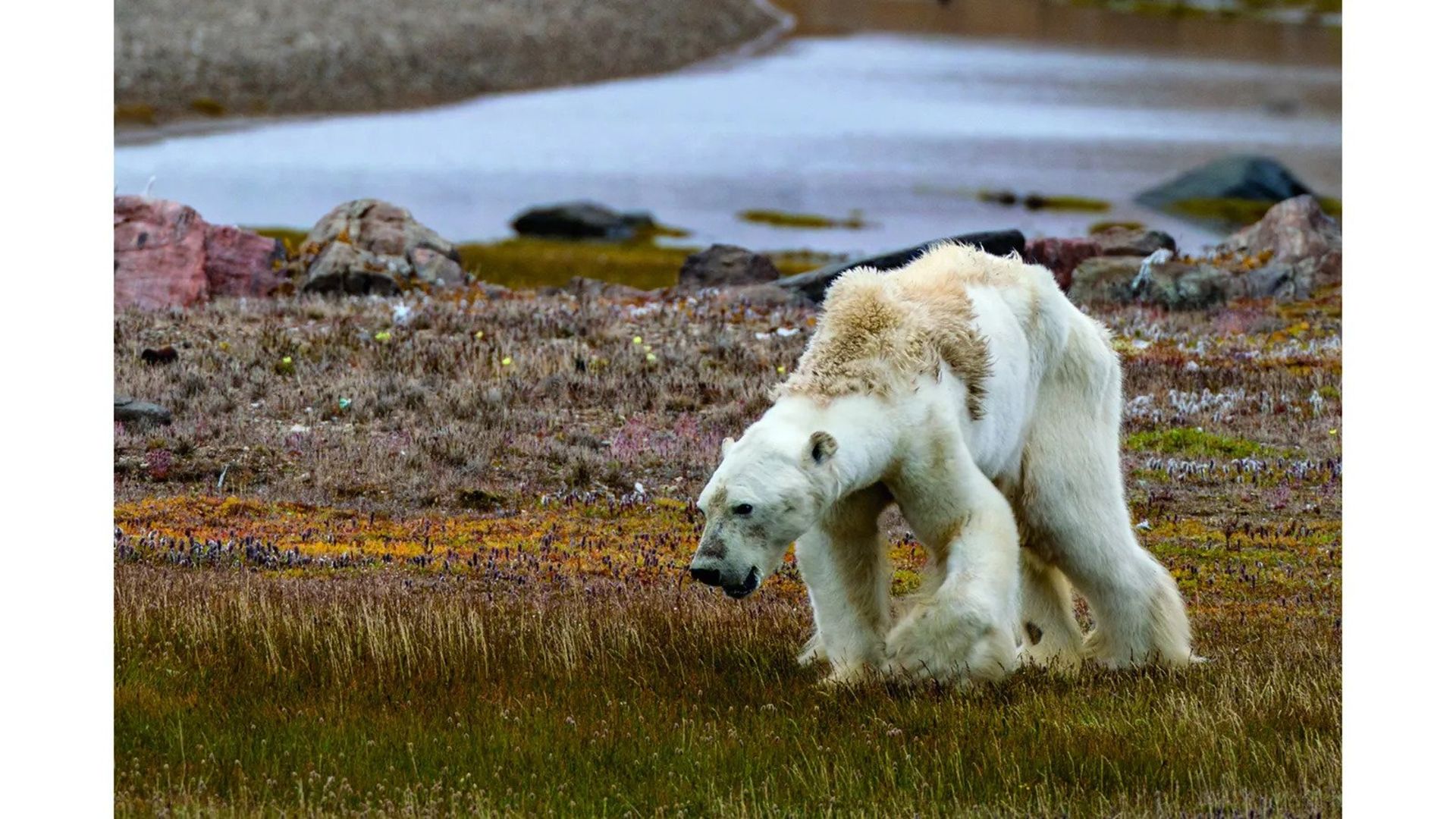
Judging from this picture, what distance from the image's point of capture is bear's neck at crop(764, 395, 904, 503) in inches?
285

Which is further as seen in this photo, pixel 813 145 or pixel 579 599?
pixel 813 145

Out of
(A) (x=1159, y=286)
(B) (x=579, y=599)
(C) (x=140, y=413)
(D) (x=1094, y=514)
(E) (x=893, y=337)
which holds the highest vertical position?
(E) (x=893, y=337)

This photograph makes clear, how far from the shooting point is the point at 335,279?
23969 millimetres

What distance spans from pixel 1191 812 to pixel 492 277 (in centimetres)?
2884

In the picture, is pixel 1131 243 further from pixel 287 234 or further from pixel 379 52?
pixel 379 52

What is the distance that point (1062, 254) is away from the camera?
2670 centimetres

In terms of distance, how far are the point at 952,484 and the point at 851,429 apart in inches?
21.5

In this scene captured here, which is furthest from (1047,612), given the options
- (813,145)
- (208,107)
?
(813,145)

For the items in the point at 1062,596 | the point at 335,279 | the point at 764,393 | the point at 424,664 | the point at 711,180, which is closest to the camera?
the point at 424,664

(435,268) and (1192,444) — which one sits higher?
(435,268)

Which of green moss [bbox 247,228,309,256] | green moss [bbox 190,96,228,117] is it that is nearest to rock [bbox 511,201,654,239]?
green moss [bbox 247,228,309,256]

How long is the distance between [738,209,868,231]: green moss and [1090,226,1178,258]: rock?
887 inches
